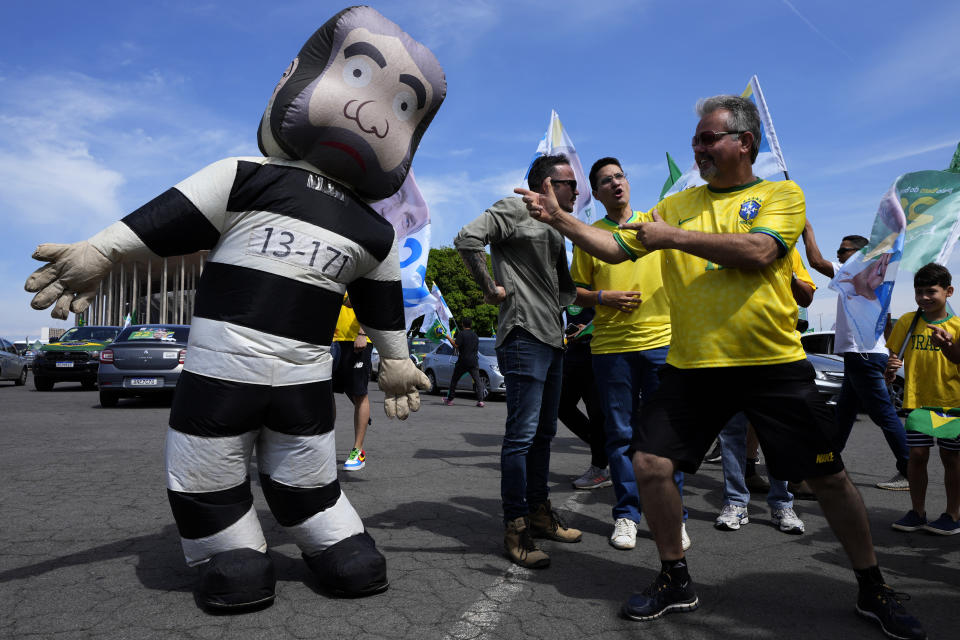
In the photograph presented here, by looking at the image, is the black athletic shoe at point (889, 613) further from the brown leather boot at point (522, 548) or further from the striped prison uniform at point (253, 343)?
the striped prison uniform at point (253, 343)

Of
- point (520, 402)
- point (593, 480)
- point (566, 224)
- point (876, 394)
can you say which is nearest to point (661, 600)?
point (520, 402)

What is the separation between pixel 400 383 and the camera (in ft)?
10.9

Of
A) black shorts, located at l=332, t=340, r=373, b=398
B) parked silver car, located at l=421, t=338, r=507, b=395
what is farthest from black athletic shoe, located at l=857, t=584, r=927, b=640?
parked silver car, located at l=421, t=338, r=507, b=395

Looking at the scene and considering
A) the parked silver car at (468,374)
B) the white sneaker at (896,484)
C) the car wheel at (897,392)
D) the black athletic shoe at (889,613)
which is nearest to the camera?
the black athletic shoe at (889,613)

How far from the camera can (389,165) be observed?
2984 millimetres

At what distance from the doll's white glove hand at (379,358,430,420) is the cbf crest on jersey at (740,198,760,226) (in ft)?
5.24

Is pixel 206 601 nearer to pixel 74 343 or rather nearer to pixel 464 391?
pixel 464 391

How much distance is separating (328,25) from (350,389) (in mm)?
3599

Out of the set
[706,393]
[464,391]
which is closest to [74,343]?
[464,391]

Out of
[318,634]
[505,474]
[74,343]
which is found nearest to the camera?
[318,634]

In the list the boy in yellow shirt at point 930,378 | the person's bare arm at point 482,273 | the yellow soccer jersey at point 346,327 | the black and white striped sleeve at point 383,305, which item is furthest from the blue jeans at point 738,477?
the yellow soccer jersey at point 346,327

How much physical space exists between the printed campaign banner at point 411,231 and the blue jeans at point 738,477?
336 cm

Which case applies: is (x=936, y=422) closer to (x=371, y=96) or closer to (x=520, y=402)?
(x=520, y=402)

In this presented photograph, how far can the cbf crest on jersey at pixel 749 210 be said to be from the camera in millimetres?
2650
